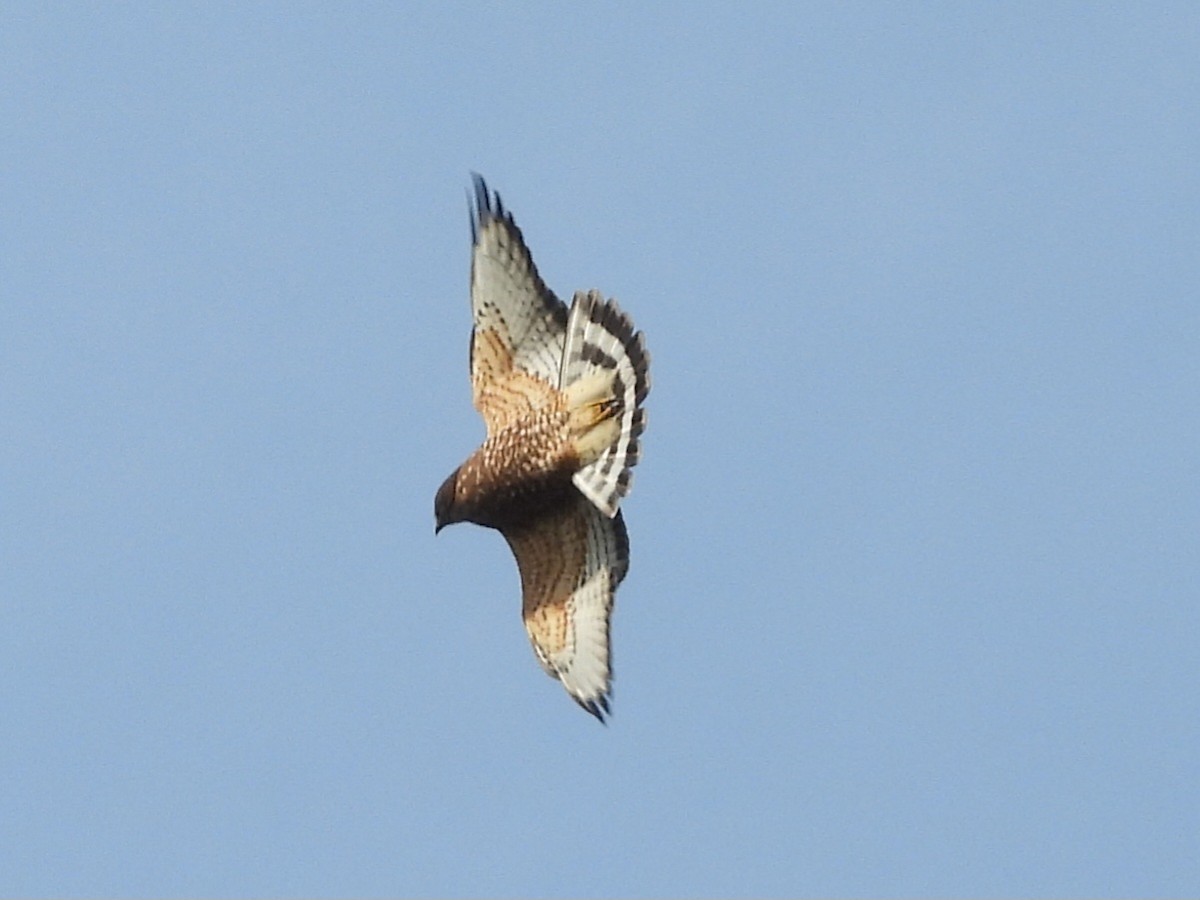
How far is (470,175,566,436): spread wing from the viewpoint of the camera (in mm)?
14570

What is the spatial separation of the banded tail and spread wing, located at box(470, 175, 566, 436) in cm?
42

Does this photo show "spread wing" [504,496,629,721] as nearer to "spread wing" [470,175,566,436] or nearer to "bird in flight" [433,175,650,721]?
"bird in flight" [433,175,650,721]

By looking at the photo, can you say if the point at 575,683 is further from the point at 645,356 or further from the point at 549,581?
the point at 645,356

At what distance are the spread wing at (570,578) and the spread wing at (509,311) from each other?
2.08 ft

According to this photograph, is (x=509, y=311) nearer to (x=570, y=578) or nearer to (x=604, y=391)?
(x=604, y=391)

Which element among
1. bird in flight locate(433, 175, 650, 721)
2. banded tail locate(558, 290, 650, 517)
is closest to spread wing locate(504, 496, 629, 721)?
bird in flight locate(433, 175, 650, 721)

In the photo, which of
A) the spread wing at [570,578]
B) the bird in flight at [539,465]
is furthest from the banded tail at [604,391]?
the spread wing at [570,578]

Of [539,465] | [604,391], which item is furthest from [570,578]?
[604,391]

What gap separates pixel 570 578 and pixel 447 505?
79cm

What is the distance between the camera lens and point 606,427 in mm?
14023

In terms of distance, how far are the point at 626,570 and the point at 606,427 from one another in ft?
3.25

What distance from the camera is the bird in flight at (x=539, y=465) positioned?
1420 cm

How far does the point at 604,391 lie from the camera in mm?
14023

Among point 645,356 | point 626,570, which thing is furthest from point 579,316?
point 626,570
